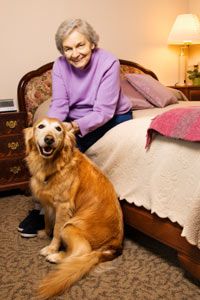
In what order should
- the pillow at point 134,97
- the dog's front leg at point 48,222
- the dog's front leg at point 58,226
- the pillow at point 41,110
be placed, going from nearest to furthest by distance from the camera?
1. the dog's front leg at point 58,226
2. the dog's front leg at point 48,222
3. the pillow at point 41,110
4. the pillow at point 134,97

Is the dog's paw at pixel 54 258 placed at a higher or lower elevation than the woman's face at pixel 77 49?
lower

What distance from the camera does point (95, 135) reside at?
2.04 m

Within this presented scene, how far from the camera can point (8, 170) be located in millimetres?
2660

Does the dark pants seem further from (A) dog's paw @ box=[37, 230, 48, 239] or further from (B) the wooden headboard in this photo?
(B) the wooden headboard

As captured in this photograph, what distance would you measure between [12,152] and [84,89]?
946mm

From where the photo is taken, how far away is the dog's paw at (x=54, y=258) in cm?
162

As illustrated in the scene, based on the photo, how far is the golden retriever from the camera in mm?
1582

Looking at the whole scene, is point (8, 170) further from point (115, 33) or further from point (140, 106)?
point (115, 33)

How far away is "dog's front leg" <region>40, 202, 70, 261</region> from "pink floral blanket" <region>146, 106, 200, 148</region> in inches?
20.4

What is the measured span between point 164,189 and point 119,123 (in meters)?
0.67

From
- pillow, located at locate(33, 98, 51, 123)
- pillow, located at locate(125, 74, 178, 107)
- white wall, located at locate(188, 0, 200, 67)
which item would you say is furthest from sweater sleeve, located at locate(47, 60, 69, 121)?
white wall, located at locate(188, 0, 200, 67)

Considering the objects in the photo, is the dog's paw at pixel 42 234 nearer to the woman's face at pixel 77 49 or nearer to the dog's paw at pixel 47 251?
the dog's paw at pixel 47 251

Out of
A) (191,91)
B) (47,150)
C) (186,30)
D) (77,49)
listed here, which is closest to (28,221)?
(47,150)

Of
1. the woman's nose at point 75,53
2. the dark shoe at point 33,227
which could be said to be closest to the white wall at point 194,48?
the woman's nose at point 75,53
